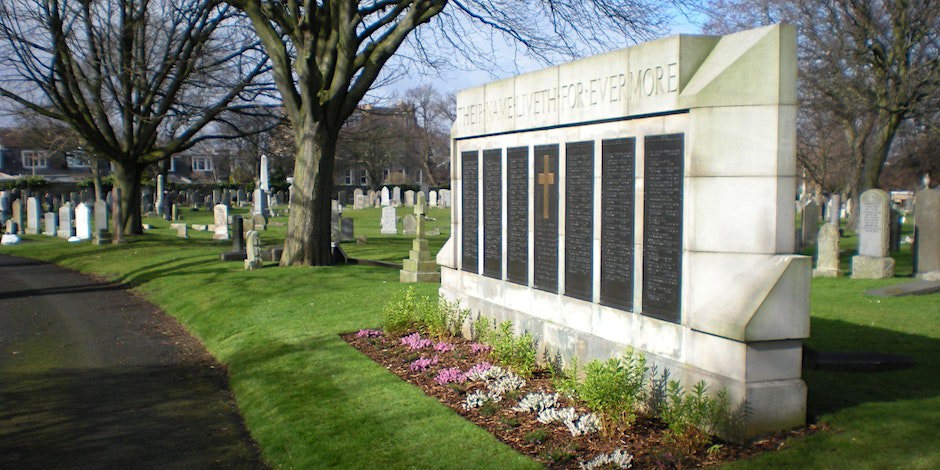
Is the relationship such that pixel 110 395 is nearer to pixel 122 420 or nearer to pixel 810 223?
pixel 122 420

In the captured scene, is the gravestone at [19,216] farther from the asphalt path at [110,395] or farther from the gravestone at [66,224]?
the asphalt path at [110,395]

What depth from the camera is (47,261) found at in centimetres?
2420

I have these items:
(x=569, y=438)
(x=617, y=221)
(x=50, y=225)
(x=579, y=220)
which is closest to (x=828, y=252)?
(x=579, y=220)

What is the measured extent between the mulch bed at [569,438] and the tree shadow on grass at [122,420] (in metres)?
1.99

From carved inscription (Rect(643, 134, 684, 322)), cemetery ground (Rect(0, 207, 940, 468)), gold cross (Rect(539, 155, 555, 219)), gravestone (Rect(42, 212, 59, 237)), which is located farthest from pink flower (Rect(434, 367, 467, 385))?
gravestone (Rect(42, 212, 59, 237))

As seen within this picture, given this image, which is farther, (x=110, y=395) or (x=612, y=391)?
(x=110, y=395)

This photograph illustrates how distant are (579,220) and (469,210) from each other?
283cm

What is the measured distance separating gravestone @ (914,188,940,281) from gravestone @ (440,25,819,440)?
1080 centimetres

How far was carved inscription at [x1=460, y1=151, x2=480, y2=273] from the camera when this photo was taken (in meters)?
10.3

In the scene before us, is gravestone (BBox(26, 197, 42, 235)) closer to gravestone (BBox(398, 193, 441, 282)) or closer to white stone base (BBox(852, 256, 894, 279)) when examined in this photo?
gravestone (BBox(398, 193, 441, 282))

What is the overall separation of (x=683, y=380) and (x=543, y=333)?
2344mm

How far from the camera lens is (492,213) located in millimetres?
9891

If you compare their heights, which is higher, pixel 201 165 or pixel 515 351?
pixel 201 165

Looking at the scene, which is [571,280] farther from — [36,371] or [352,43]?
[352,43]
